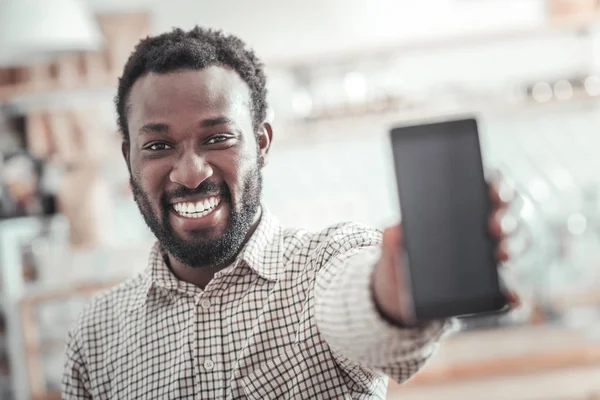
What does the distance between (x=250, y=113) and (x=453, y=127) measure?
50cm

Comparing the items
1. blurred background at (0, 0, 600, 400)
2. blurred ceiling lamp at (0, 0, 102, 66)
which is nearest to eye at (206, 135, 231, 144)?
blurred ceiling lamp at (0, 0, 102, 66)

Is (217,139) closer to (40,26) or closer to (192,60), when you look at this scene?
(192,60)

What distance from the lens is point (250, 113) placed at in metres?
1.18

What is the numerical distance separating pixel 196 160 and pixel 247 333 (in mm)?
252

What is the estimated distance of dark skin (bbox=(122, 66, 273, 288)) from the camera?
1093 millimetres

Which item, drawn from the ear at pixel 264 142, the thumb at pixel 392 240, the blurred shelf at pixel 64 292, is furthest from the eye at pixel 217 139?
the blurred shelf at pixel 64 292

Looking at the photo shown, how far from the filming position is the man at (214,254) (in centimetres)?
107

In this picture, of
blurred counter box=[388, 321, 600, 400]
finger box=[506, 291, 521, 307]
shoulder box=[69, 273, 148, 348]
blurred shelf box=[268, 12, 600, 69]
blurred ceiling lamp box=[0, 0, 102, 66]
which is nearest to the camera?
finger box=[506, 291, 521, 307]

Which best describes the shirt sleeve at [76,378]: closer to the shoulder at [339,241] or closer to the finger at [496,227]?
the shoulder at [339,241]

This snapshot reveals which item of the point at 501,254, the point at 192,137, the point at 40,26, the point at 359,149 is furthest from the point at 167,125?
the point at 359,149

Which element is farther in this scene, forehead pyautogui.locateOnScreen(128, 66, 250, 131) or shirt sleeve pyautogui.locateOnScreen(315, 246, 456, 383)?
forehead pyautogui.locateOnScreen(128, 66, 250, 131)

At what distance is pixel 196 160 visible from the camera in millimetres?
1088

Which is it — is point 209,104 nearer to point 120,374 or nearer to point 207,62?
point 207,62

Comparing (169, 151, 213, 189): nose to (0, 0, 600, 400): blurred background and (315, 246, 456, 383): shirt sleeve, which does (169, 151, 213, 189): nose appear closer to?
(315, 246, 456, 383): shirt sleeve
